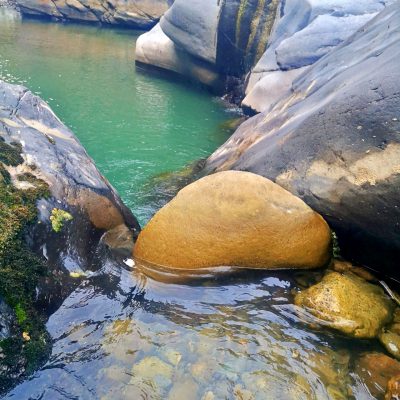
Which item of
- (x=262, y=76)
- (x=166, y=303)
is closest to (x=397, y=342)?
(x=166, y=303)

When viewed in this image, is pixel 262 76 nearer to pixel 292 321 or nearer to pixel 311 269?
pixel 311 269

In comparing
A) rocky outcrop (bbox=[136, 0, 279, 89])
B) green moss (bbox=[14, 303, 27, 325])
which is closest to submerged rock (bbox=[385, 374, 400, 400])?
green moss (bbox=[14, 303, 27, 325])

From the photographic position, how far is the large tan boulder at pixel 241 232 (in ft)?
14.7

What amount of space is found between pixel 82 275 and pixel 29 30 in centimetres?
2528

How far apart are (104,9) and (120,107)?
1956 centimetres

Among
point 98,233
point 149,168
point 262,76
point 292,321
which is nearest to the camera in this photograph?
point 292,321

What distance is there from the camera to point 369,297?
4.11 m

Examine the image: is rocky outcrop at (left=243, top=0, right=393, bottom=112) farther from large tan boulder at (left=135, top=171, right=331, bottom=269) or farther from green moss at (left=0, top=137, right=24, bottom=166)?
green moss at (left=0, top=137, right=24, bottom=166)

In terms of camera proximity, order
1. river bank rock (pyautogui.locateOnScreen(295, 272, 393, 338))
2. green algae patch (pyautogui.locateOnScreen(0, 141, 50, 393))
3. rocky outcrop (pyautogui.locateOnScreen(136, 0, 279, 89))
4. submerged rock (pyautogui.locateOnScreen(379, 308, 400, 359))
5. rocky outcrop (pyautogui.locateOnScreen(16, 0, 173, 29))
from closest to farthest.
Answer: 1. green algae patch (pyautogui.locateOnScreen(0, 141, 50, 393))
2. submerged rock (pyautogui.locateOnScreen(379, 308, 400, 359))
3. river bank rock (pyautogui.locateOnScreen(295, 272, 393, 338))
4. rocky outcrop (pyautogui.locateOnScreen(136, 0, 279, 89))
5. rocky outcrop (pyautogui.locateOnScreen(16, 0, 173, 29))

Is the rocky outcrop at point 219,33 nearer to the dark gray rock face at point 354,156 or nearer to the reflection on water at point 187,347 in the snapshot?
the dark gray rock face at point 354,156

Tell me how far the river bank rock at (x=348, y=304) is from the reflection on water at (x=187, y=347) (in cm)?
14

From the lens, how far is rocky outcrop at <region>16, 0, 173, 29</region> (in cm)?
2983

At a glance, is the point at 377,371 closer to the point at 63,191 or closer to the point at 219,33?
the point at 63,191

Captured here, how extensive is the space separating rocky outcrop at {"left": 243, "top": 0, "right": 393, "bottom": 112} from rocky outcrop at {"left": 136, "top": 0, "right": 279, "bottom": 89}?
203 cm
